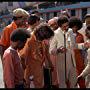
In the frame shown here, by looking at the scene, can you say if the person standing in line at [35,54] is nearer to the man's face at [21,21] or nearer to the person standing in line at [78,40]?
the man's face at [21,21]

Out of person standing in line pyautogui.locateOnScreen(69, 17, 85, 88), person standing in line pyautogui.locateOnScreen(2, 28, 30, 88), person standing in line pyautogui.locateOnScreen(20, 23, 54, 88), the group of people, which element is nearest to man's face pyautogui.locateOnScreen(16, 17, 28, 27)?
the group of people

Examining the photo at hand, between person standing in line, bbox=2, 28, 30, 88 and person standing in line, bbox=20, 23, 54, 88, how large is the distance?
1.99 ft

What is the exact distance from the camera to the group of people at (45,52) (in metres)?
4.69

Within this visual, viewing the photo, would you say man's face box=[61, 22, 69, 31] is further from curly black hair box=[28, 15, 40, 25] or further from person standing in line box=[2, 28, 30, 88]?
person standing in line box=[2, 28, 30, 88]

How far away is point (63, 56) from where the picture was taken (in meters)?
6.46

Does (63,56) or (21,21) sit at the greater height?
(21,21)

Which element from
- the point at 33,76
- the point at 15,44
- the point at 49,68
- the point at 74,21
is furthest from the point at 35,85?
the point at 74,21

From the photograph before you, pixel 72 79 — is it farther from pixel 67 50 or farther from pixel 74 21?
pixel 74 21

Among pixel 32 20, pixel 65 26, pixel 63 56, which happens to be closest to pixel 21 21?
pixel 32 20

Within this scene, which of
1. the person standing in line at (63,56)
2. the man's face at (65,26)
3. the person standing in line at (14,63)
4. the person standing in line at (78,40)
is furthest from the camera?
the person standing in line at (78,40)

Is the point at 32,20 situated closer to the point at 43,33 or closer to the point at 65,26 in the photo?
the point at 65,26

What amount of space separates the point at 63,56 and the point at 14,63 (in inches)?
76.0

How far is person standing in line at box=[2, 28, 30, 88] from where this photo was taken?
4.54 metres

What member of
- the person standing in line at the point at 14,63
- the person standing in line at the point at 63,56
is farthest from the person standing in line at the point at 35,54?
the person standing in line at the point at 63,56
